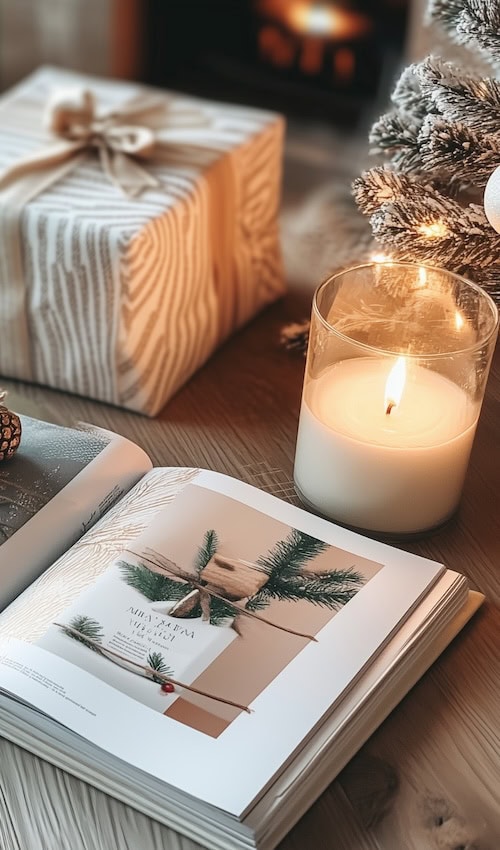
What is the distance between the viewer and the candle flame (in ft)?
2.38

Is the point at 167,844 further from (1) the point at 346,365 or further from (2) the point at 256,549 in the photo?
(1) the point at 346,365

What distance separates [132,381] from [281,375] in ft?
0.51

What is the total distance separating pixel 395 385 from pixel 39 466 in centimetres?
27

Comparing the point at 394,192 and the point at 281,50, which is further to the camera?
the point at 281,50

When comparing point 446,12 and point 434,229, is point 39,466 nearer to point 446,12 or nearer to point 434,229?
point 434,229

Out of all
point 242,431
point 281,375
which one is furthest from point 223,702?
point 281,375

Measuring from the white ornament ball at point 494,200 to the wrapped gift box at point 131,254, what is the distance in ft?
1.03

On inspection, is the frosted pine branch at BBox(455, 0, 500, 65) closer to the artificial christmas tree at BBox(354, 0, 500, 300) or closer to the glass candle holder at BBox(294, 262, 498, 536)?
the artificial christmas tree at BBox(354, 0, 500, 300)

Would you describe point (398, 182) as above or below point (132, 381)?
above

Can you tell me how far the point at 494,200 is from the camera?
68 centimetres

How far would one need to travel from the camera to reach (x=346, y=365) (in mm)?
756

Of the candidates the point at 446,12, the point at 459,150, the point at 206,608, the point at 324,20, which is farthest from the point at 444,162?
the point at 324,20

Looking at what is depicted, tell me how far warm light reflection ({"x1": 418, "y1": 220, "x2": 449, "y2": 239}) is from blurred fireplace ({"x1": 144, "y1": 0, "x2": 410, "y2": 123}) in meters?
1.70

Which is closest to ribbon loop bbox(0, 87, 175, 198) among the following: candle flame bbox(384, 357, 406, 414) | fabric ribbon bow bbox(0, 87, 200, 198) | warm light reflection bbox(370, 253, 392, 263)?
fabric ribbon bow bbox(0, 87, 200, 198)
